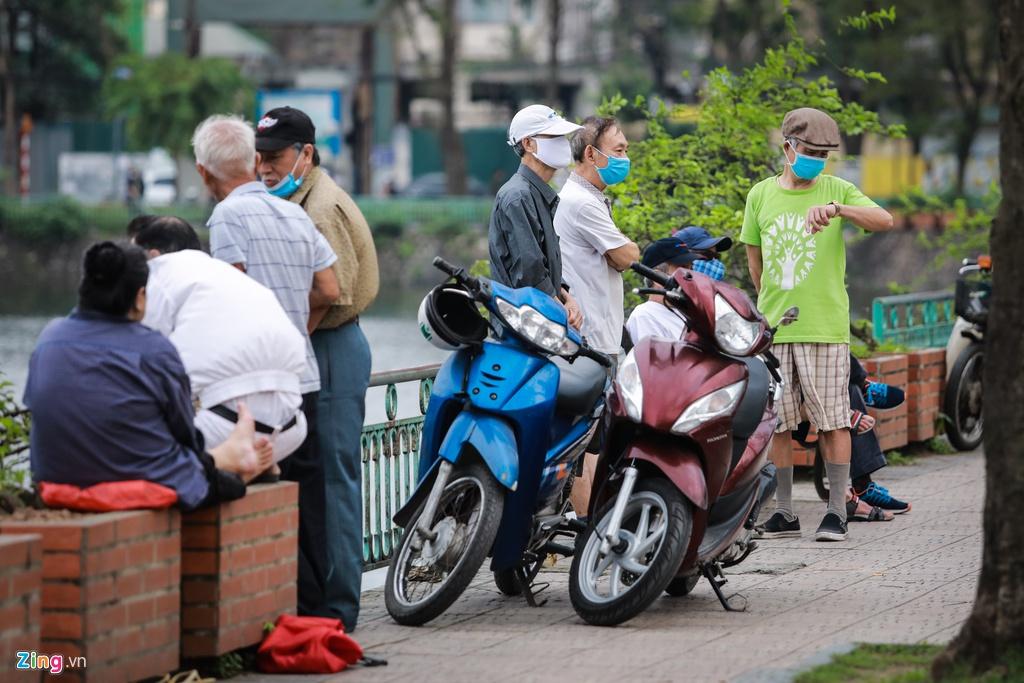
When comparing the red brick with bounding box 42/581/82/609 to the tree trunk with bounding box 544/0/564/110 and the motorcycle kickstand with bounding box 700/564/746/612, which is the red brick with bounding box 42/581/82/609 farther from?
the tree trunk with bounding box 544/0/564/110

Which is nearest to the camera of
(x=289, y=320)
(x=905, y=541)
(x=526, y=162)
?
(x=289, y=320)

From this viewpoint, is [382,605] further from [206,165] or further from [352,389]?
[206,165]

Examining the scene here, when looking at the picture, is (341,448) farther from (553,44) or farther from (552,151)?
(553,44)

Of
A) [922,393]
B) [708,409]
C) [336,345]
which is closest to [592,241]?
[708,409]

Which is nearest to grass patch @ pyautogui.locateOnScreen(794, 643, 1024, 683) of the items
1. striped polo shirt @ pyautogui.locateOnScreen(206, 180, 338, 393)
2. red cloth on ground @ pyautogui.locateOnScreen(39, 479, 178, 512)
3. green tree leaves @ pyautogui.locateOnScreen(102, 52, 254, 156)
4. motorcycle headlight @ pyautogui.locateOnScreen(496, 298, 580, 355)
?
motorcycle headlight @ pyautogui.locateOnScreen(496, 298, 580, 355)

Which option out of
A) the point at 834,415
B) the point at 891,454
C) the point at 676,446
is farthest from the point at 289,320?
the point at 891,454

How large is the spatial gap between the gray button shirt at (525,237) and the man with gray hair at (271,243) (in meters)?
1.20

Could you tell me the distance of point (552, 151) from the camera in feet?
25.3

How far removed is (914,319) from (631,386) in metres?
6.42

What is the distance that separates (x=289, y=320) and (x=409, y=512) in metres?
0.98

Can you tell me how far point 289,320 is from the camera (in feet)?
20.2

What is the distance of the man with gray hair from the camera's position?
6.39 metres

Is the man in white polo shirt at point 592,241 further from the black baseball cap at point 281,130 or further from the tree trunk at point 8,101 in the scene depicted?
the tree trunk at point 8,101

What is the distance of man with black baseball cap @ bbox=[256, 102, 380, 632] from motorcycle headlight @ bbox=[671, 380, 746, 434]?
1173 millimetres
